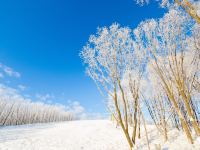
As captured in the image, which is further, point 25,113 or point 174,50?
point 25,113

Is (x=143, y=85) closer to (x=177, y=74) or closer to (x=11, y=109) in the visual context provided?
(x=177, y=74)

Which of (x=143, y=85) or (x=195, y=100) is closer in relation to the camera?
(x=143, y=85)

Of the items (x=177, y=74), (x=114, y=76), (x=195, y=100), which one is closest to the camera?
(x=177, y=74)

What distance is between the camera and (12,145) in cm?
1250

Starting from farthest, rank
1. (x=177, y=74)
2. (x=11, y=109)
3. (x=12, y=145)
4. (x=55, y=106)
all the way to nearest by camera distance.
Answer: (x=55, y=106), (x=11, y=109), (x=12, y=145), (x=177, y=74)

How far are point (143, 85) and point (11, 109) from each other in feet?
108

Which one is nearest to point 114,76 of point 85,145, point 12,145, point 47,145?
point 85,145

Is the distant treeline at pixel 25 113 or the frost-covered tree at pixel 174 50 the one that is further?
the distant treeline at pixel 25 113

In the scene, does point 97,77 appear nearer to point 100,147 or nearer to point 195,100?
point 100,147

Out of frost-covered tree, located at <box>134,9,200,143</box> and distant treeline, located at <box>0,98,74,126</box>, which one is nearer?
frost-covered tree, located at <box>134,9,200,143</box>

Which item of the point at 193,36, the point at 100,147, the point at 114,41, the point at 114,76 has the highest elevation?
the point at 114,41

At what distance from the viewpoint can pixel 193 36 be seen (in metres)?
10.3

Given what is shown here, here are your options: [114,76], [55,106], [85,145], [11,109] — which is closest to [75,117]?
[55,106]

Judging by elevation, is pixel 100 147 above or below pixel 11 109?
below
